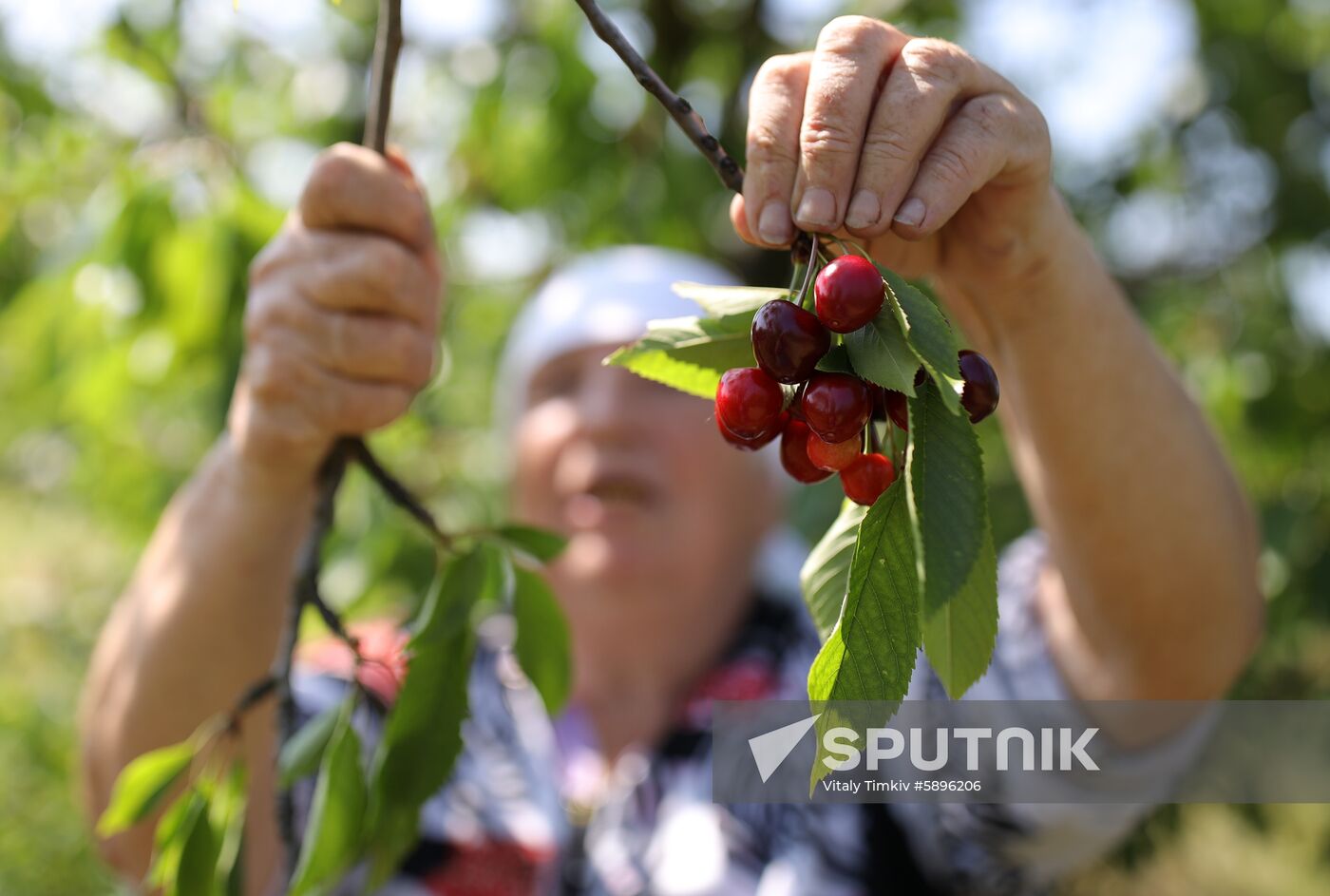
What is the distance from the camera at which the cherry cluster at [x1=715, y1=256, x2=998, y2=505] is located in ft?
2.04

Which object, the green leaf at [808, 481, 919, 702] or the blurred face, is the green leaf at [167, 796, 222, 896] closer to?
the green leaf at [808, 481, 919, 702]

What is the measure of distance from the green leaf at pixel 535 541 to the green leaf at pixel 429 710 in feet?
0.26

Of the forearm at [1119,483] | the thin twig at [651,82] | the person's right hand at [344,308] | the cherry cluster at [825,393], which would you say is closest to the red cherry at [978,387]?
the cherry cluster at [825,393]

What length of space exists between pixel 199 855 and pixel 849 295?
2.43 ft

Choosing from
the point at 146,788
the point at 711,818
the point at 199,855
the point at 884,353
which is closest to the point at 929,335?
the point at 884,353

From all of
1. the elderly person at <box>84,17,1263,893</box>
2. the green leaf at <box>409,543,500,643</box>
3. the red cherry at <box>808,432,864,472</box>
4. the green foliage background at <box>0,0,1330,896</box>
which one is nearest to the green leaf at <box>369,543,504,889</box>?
the green leaf at <box>409,543,500,643</box>

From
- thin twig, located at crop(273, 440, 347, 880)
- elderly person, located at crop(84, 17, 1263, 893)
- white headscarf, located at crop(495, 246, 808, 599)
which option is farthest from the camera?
white headscarf, located at crop(495, 246, 808, 599)

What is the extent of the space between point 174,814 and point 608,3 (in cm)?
255

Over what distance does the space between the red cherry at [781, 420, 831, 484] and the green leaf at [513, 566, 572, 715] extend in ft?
1.23

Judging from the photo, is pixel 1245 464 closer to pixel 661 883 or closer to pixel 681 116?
pixel 661 883

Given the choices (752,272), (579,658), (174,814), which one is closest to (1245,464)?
(752,272)

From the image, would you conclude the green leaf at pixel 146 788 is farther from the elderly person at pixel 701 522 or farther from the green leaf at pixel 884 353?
the green leaf at pixel 884 353

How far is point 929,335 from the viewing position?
60 cm

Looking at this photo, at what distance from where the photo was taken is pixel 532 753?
1937mm
